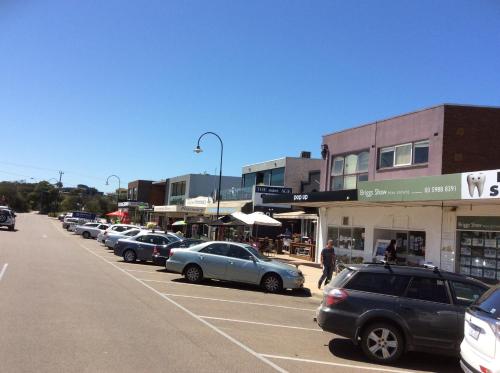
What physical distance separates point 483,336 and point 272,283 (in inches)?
443

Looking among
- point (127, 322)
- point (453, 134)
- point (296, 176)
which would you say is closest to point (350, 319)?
point (127, 322)

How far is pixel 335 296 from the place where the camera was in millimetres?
8844

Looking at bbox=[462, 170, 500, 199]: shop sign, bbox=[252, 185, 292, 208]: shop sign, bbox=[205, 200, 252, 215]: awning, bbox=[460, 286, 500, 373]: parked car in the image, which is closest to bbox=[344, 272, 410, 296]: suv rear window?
bbox=[460, 286, 500, 373]: parked car

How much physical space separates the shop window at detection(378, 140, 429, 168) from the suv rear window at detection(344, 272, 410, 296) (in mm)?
13338

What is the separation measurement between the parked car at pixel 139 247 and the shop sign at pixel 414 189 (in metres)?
9.15

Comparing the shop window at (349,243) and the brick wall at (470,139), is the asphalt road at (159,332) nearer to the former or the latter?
the brick wall at (470,139)

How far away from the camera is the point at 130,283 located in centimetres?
1616

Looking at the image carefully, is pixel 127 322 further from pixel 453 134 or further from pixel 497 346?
pixel 453 134

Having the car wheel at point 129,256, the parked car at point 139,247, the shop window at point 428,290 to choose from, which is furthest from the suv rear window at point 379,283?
the car wheel at point 129,256

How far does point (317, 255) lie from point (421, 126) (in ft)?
33.4

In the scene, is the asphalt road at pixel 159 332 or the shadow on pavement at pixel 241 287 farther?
the shadow on pavement at pixel 241 287

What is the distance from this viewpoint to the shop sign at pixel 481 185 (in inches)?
583

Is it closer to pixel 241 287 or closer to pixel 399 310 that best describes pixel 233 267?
pixel 241 287

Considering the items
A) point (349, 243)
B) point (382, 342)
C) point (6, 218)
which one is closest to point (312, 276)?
point (349, 243)
